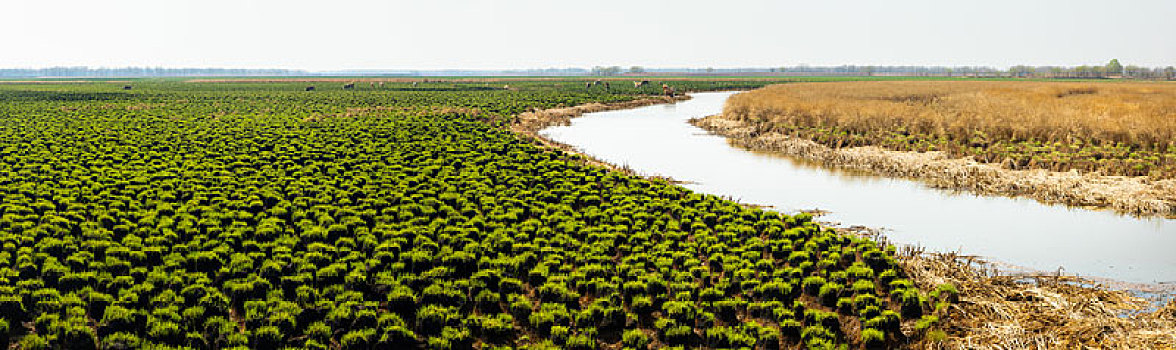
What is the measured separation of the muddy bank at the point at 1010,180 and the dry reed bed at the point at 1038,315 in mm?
7486

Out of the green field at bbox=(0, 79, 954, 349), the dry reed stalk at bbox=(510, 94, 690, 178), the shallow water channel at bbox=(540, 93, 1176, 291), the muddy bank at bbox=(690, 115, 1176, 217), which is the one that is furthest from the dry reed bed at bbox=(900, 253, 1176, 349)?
the dry reed stalk at bbox=(510, 94, 690, 178)

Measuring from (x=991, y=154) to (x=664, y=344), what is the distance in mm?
18518

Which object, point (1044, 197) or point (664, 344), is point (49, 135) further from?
point (1044, 197)

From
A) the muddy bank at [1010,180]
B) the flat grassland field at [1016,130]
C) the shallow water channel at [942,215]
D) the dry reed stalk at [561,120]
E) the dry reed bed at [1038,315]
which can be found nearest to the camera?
the dry reed bed at [1038,315]

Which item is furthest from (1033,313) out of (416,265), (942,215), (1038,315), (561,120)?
(561,120)

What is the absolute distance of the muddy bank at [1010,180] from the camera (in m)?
17.3

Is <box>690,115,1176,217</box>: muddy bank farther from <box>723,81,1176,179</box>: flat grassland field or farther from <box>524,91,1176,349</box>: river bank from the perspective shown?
<box>524,91,1176,349</box>: river bank

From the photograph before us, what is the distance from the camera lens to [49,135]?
92.1 ft

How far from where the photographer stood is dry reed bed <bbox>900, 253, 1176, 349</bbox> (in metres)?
9.02

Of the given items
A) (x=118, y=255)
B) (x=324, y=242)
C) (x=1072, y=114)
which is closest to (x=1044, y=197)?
(x=1072, y=114)

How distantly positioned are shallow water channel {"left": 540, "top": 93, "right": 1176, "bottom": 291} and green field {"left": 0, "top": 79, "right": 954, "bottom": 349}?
2.60 meters

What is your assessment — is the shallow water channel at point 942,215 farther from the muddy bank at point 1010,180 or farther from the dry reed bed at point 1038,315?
the dry reed bed at point 1038,315

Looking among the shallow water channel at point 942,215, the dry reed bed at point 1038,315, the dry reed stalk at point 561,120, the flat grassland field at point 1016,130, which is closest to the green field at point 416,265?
the dry reed bed at point 1038,315

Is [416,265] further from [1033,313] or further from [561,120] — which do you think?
[561,120]
